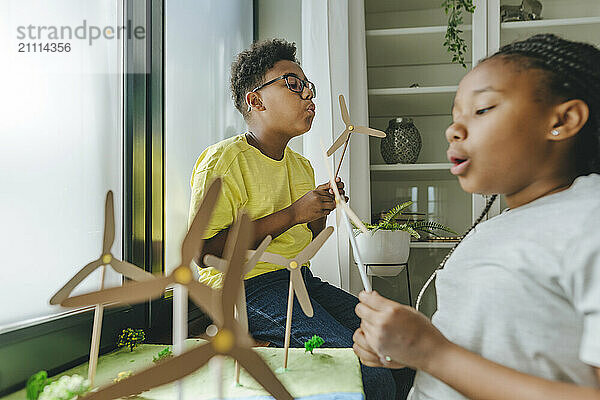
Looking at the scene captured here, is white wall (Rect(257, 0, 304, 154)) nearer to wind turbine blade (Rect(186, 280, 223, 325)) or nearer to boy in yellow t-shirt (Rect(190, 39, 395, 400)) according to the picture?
boy in yellow t-shirt (Rect(190, 39, 395, 400))

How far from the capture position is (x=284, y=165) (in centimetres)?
172

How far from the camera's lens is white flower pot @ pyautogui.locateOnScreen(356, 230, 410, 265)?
6.85 ft

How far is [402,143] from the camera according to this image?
8.04 ft

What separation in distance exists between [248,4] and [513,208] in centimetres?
212

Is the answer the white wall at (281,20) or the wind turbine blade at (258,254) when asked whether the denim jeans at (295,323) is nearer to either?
the wind turbine blade at (258,254)

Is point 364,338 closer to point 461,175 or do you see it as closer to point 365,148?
point 461,175

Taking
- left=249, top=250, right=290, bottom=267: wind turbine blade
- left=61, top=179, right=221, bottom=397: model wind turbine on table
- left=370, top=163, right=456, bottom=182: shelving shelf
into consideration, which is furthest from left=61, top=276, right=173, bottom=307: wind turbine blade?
left=370, top=163, right=456, bottom=182: shelving shelf

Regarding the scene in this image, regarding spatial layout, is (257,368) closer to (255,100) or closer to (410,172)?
(255,100)

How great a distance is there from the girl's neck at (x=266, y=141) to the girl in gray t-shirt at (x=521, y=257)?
1.03 m

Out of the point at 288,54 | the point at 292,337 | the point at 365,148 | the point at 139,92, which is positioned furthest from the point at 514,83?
the point at 365,148

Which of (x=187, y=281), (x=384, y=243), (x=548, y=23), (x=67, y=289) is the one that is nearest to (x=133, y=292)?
(x=187, y=281)

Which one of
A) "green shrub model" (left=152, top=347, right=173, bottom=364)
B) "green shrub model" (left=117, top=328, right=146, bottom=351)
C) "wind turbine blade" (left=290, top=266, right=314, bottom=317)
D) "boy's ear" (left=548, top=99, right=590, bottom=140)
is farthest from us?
"green shrub model" (left=117, top=328, right=146, bottom=351)

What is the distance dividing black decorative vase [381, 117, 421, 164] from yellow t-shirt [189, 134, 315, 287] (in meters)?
0.77

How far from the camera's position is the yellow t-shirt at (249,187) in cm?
143
